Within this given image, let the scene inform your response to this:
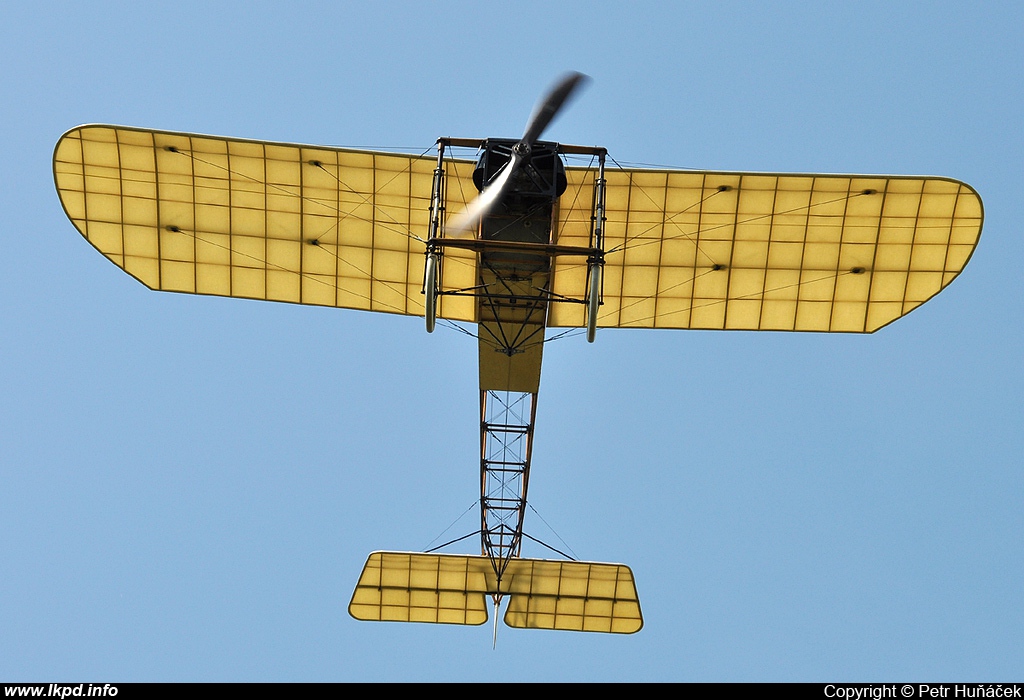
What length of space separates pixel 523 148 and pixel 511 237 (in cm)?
141

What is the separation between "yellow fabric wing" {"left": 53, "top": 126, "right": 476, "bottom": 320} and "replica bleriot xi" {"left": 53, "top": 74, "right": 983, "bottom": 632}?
1.0 inches

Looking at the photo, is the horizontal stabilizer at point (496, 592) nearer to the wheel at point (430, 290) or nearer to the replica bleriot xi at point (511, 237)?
the replica bleriot xi at point (511, 237)

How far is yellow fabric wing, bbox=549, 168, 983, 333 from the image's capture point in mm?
18969

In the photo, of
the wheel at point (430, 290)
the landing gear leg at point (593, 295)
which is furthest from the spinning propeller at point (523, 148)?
the landing gear leg at point (593, 295)

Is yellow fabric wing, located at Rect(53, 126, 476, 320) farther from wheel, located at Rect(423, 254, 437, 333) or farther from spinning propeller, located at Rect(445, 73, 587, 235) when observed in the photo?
wheel, located at Rect(423, 254, 437, 333)

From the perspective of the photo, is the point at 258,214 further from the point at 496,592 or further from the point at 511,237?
the point at 496,592

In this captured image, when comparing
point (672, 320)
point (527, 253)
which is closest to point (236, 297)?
point (527, 253)

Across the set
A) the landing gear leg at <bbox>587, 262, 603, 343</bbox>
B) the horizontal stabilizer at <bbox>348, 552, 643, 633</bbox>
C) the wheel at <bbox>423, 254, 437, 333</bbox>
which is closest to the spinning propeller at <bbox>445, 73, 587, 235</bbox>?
the wheel at <bbox>423, 254, 437, 333</bbox>

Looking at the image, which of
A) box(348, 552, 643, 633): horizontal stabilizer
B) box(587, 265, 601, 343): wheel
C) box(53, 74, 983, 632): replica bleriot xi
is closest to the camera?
box(587, 265, 601, 343): wheel

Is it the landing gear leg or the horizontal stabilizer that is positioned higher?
the landing gear leg

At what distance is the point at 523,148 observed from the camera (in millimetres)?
16719

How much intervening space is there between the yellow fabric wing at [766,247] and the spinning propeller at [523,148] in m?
2.24

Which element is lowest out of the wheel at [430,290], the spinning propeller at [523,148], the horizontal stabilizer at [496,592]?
the horizontal stabilizer at [496,592]

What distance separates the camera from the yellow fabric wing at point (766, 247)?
19.0 meters
